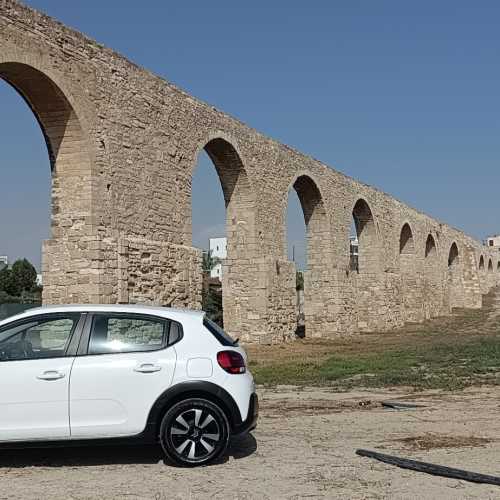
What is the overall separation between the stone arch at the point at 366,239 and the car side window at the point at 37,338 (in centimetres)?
2198

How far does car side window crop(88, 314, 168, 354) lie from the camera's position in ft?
15.8

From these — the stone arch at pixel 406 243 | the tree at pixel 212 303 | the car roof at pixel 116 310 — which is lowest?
the car roof at pixel 116 310

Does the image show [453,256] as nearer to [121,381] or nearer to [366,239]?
[366,239]

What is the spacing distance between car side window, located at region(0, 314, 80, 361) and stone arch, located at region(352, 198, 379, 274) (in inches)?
865

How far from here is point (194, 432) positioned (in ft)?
15.6

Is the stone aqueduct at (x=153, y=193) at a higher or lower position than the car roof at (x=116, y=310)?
higher

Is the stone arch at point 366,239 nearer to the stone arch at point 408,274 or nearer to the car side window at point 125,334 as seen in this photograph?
the stone arch at point 408,274

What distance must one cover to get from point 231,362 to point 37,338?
1.36m

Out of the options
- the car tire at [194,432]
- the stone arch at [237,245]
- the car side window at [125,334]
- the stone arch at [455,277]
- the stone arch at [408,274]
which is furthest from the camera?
the stone arch at [455,277]

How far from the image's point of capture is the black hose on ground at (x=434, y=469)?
4.23 metres

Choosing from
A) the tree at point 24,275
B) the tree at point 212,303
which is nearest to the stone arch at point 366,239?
the tree at point 212,303

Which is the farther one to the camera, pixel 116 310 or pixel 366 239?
pixel 366 239

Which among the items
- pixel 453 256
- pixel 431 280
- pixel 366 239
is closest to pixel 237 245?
pixel 366 239

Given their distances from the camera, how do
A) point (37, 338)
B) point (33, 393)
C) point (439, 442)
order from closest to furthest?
point (33, 393) → point (37, 338) → point (439, 442)
